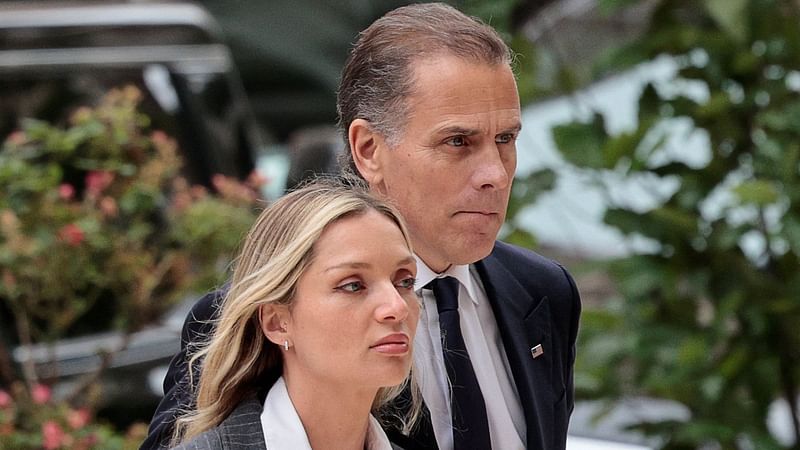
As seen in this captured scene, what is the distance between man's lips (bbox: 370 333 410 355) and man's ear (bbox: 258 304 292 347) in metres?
0.15

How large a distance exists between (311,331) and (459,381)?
0.37 metres

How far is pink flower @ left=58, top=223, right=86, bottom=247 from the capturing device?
4.37 metres

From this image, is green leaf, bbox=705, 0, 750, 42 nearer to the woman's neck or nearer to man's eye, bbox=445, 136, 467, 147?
man's eye, bbox=445, 136, 467, 147

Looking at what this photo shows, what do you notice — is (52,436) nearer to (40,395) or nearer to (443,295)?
(40,395)

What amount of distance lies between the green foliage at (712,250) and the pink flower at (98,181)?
4.96 ft

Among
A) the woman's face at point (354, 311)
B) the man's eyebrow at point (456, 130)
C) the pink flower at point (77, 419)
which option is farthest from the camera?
the pink flower at point (77, 419)

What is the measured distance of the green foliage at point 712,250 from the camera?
4.83 m

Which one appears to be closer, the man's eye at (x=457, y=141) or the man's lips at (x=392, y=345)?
the man's lips at (x=392, y=345)

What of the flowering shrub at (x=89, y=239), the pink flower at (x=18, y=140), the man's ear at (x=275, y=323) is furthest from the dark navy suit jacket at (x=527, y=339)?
the pink flower at (x=18, y=140)

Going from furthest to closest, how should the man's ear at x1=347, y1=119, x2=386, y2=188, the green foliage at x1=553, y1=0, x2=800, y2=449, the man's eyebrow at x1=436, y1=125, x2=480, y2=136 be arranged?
the green foliage at x1=553, y1=0, x2=800, y2=449
the man's ear at x1=347, y1=119, x2=386, y2=188
the man's eyebrow at x1=436, y1=125, x2=480, y2=136

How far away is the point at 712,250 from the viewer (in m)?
4.95

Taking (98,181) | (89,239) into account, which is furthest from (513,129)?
(98,181)

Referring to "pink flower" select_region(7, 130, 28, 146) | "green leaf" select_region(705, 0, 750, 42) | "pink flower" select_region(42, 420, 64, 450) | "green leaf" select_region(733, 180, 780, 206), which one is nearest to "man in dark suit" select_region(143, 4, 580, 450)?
"pink flower" select_region(42, 420, 64, 450)

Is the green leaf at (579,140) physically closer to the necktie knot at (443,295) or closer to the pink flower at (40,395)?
the pink flower at (40,395)
